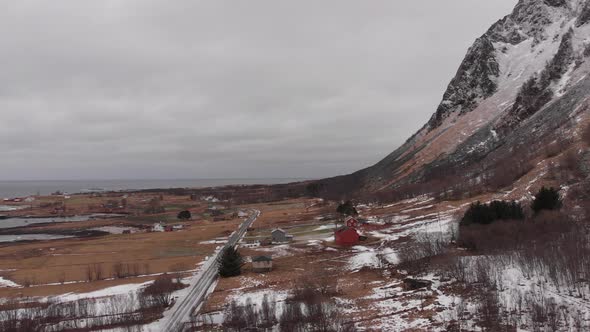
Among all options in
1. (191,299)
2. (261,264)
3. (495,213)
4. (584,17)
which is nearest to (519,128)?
(584,17)

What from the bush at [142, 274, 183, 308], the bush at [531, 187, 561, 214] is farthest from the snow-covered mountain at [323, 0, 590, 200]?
the bush at [142, 274, 183, 308]

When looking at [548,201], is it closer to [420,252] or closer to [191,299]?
[420,252]

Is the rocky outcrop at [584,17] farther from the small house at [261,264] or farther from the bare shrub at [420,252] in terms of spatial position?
the small house at [261,264]

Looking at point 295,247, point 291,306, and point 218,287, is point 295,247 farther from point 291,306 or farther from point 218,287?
point 291,306

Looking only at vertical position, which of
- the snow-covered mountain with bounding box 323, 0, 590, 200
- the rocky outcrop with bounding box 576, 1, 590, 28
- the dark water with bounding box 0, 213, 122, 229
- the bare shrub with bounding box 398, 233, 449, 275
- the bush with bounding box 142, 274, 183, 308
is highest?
the rocky outcrop with bounding box 576, 1, 590, 28

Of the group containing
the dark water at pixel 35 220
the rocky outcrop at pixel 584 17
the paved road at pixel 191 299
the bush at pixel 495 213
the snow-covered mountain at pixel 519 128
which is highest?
the rocky outcrop at pixel 584 17

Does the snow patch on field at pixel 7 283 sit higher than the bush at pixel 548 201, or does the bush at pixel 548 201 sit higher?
the bush at pixel 548 201

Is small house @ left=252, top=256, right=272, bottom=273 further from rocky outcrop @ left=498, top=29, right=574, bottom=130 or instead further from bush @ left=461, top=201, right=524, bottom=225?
rocky outcrop @ left=498, top=29, right=574, bottom=130

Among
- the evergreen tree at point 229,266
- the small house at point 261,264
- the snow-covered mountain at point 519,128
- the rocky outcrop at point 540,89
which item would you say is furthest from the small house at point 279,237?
the rocky outcrop at point 540,89

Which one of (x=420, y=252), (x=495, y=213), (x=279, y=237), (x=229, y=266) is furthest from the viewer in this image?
(x=279, y=237)

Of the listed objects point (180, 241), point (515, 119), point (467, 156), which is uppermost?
point (515, 119)

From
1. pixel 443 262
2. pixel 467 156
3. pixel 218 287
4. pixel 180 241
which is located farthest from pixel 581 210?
pixel 467 156
